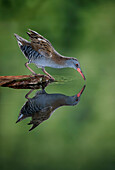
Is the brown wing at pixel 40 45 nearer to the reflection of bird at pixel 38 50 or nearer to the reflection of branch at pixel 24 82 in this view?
the reflection of bird at pixel 38 50

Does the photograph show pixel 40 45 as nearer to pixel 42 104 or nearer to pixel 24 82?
pixel 24 82

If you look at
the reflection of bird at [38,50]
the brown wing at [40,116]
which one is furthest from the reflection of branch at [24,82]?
the brown wing at [40,116]

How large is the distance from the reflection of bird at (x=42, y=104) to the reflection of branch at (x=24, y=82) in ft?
0.94

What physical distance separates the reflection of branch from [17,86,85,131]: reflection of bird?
29cm

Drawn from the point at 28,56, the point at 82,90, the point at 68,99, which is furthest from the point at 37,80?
the point at 68,99

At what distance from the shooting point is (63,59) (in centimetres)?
233

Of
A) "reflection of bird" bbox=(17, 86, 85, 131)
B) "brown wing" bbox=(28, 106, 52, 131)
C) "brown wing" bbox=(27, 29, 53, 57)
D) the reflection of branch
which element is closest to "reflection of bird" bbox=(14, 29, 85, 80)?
"brown wing" bbox=(27, 29, 53, 57)

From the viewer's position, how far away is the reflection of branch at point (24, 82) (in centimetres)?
221

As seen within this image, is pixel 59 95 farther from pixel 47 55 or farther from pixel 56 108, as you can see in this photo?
pixel 47 55

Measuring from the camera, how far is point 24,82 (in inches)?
88.7

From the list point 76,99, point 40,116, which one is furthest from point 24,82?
point 40,116

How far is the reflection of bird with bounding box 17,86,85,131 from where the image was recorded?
1.44m

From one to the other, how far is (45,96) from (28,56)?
1.84 feet

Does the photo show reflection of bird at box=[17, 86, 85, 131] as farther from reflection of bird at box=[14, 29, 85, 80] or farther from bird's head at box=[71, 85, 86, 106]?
reflection of bird at box=[14, 29, 85, 80]
